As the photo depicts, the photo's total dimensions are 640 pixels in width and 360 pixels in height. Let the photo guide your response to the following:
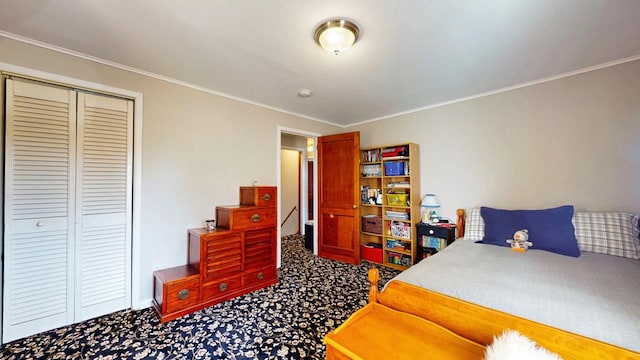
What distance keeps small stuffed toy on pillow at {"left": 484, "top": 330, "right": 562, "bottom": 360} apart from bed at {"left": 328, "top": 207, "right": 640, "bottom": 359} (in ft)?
0.79

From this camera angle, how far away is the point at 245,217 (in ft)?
8.99

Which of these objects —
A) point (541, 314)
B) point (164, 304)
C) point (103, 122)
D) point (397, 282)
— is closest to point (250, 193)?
point (164, 304)

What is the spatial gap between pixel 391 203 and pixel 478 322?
2.48 m

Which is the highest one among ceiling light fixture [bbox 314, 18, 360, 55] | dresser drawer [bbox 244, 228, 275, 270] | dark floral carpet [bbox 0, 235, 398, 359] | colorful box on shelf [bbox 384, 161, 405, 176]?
ceiling light fixture [bbox 314, 18, 360, 55]

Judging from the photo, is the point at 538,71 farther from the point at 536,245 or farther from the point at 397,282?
the point at 397,282

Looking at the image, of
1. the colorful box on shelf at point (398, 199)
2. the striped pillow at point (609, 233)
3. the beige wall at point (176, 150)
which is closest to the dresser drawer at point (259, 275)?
the beige wall at point (176, 150)

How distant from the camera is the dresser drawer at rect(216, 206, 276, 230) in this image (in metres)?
2.65

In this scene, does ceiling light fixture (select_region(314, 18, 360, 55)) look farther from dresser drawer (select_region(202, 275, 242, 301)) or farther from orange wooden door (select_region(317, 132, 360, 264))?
dresser drawer (select_region(202, 275, 242, 301))

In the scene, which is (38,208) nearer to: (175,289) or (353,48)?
(175,289)

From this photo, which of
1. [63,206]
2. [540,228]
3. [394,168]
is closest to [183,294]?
[63,206]

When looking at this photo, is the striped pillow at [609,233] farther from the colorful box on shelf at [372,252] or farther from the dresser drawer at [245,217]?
the dresser drawer at [245,217]

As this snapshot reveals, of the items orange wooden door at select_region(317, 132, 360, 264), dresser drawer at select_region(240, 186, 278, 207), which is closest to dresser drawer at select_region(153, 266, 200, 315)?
dresser drawer at select_region(240, 186, 278, 207)

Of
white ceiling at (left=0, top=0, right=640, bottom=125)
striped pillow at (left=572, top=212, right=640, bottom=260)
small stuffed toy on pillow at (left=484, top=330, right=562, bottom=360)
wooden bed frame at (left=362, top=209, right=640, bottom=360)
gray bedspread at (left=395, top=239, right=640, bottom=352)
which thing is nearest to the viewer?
small stuffed toy on pillow at (left=484, top=330, right=562, bottom=360)

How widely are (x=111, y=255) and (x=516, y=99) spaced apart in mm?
4674
